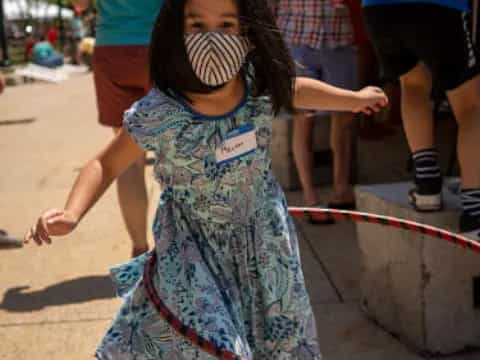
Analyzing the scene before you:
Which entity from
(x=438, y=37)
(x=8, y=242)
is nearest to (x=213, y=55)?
(x=438, y=37)

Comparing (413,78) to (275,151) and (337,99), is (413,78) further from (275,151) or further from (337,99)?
(275,151)

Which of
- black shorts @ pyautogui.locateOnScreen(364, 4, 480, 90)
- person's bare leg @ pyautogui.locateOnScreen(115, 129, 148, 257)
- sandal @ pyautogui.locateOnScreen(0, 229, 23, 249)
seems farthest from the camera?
sandal @ pyautogui.locateOnScreen(0, 229, 23, 249)

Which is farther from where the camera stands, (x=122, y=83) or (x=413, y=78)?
(x=122, y=83)

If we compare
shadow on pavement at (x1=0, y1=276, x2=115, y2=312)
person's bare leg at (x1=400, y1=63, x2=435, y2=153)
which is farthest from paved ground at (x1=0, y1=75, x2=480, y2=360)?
person's bare leg at (x1=400, y1=63, x2=435, y2=153)

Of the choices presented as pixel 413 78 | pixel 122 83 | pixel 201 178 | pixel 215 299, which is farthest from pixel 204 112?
pixel 122 83

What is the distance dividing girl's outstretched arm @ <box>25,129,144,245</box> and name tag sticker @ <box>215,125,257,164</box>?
28 centimetres

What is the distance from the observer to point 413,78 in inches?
135

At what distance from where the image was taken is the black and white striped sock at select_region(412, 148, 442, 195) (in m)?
3.26

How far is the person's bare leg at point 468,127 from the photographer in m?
3.16

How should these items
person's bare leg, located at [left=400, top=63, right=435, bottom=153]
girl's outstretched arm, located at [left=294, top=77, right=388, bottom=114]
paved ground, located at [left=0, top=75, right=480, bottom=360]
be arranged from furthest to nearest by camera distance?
paved ground, located at [left=0, top=75, right=480, bottom=360] < person's bare leg, located at [left=400, top=63, right=435, bottom=153] < girl's outstretched arm, located at [left=294, top=77, right=388, bottom=114]

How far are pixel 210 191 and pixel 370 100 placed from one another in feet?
2.42

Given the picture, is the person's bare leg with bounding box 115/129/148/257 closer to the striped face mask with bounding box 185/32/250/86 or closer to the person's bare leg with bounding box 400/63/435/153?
the person's bare leg with bounding box 400/63/435/153

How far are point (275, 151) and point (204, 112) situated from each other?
12.5 feet

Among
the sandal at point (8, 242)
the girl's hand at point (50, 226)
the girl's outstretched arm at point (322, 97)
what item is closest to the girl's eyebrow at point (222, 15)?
the girl's outstretched arm at point (322, 97)
